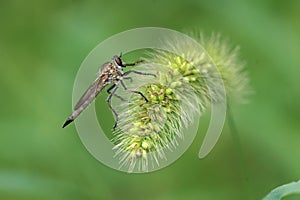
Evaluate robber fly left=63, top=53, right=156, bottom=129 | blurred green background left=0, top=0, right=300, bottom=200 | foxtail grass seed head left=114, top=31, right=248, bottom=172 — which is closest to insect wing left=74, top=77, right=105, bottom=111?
robber fly left=63, top=53, right=156, bottom=129

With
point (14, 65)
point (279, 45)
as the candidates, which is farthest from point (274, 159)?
point (14, 65)

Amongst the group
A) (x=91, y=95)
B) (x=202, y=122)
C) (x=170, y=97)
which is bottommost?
(x=170, y=97)

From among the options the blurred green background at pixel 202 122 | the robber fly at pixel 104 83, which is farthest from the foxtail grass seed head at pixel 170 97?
the blurred green background at pixel 202 122

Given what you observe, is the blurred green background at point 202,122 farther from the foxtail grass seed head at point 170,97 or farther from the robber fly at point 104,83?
the foxtail grass seed head at point 170,97

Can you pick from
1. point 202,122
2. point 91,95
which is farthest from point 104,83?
point 202,122

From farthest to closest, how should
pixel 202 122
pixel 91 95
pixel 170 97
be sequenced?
pixel 202 122, pixel 91 95, pixel 170 97

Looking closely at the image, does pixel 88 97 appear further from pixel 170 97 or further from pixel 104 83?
pixel 170 97

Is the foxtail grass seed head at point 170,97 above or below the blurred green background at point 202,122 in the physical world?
below
